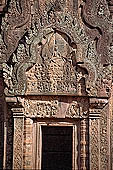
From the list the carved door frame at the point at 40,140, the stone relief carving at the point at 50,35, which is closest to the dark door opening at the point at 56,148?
the carved door frame at the point at 40,140

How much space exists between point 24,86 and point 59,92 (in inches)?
27.5

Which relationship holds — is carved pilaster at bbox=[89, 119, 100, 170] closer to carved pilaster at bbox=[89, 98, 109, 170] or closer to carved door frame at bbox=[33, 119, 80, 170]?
carved pilaster at bbox=[89, 98, 109, 170]

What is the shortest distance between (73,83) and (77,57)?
52cm

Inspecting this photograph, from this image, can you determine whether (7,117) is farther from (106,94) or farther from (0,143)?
(106,94)

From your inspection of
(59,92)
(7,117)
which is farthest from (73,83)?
(7,117)

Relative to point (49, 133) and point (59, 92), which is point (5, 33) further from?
point (49, 133)

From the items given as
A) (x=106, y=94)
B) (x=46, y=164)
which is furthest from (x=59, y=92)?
(x=46, y=164)

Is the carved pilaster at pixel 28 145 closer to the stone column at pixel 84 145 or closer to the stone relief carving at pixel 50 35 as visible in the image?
the stone relief carving at pixel 50 35

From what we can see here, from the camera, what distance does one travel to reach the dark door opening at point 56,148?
8.77 m

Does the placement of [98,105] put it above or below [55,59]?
below

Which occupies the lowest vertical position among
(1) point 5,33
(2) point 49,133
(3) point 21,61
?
(2) point 49,133

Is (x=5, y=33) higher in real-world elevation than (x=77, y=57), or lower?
higher

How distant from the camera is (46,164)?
8.81 meters

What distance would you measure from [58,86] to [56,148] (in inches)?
54.2
